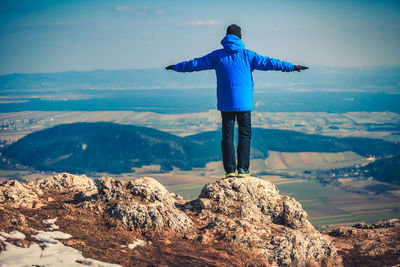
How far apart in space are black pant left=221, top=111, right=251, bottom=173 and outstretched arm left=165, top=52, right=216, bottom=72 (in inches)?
51.4

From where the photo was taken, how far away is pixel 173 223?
29.3ft

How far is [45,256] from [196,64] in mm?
5532

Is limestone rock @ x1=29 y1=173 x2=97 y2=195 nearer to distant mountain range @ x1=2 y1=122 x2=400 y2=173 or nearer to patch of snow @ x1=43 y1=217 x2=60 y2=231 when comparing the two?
patch of snow @ x1=43 y1=217 x2=60 y2=231

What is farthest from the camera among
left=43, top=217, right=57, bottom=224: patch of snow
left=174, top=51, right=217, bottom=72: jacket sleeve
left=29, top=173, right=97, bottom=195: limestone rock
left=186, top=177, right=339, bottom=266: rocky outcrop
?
left=29, top=173, right=97, bottom=195: limestone rock

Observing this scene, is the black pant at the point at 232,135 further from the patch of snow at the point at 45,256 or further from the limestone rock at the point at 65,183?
the patch of snow at the point at 45,256

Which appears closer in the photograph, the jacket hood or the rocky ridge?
the rocky ridge

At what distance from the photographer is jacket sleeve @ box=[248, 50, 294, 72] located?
10.1m

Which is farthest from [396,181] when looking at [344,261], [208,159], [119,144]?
[344,261]

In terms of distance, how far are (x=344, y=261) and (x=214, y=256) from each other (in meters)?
2.98

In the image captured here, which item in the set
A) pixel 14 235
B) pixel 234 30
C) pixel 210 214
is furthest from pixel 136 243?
pixel 234 30

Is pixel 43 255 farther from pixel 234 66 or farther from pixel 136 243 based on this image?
pixel 234 66

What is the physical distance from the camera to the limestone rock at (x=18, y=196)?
9.10 m

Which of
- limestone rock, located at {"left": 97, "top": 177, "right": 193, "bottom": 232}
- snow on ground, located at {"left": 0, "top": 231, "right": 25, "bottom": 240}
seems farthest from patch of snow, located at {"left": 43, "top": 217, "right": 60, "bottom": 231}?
limestone rock, located at {"left": 97, "top": 177, "right": 193, "bottom": 232}

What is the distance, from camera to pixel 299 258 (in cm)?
845
